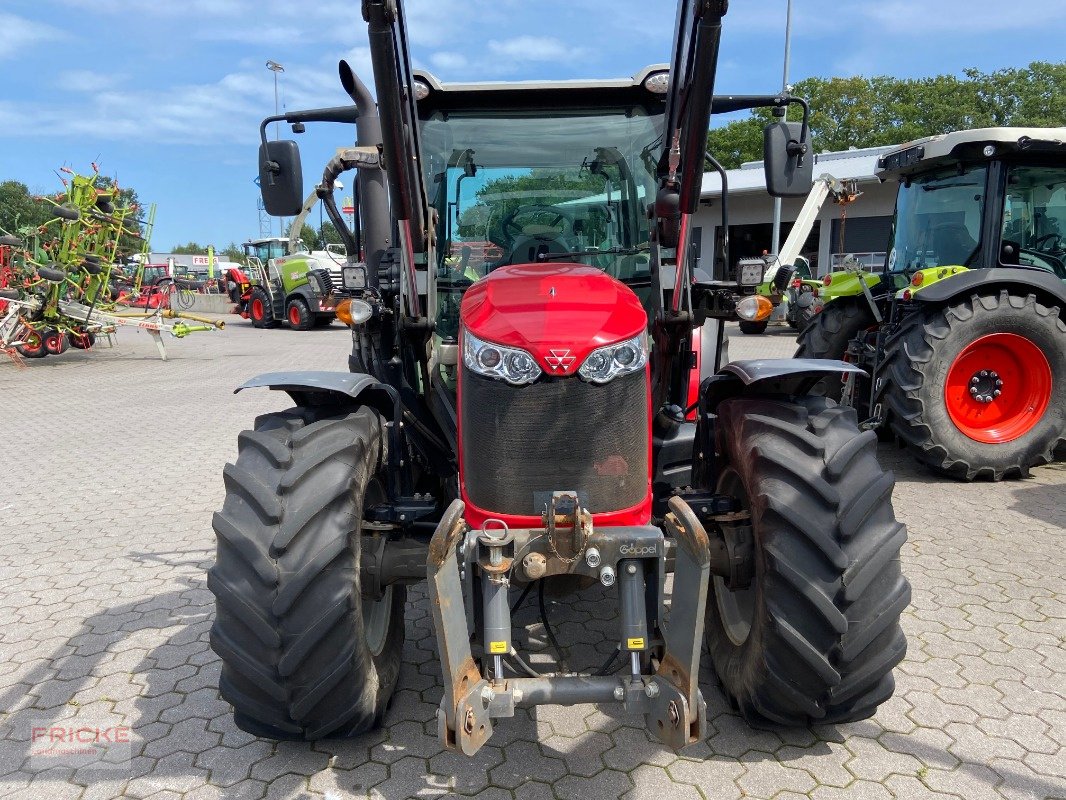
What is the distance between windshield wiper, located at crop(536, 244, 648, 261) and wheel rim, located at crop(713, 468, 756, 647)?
1.15m

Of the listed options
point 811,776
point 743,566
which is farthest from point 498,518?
point 811,776

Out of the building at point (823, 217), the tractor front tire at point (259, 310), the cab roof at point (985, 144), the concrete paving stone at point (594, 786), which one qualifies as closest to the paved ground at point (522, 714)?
the concrete paving stone at point (594, 786)

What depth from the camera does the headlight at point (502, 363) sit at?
7.91ft

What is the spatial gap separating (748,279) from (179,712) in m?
2.83

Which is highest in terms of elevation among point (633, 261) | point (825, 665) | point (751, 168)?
point (751, 168)

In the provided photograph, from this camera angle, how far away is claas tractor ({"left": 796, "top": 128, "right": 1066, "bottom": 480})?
5629mm

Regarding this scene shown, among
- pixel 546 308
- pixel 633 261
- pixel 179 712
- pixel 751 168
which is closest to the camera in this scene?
pixel 546 308

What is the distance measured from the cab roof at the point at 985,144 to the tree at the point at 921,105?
32.8 meters

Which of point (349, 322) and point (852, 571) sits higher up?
point (349, 322)

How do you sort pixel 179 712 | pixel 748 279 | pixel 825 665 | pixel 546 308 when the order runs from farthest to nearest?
pixel 748 279
pixel 179 712
pixel 546 308
pixel 825 665

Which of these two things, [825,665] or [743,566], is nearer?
[825,665]

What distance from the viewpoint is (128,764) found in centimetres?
266

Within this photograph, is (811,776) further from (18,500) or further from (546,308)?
(18,500)

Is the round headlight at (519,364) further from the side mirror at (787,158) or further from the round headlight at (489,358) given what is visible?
the side mirror at (787,158)
